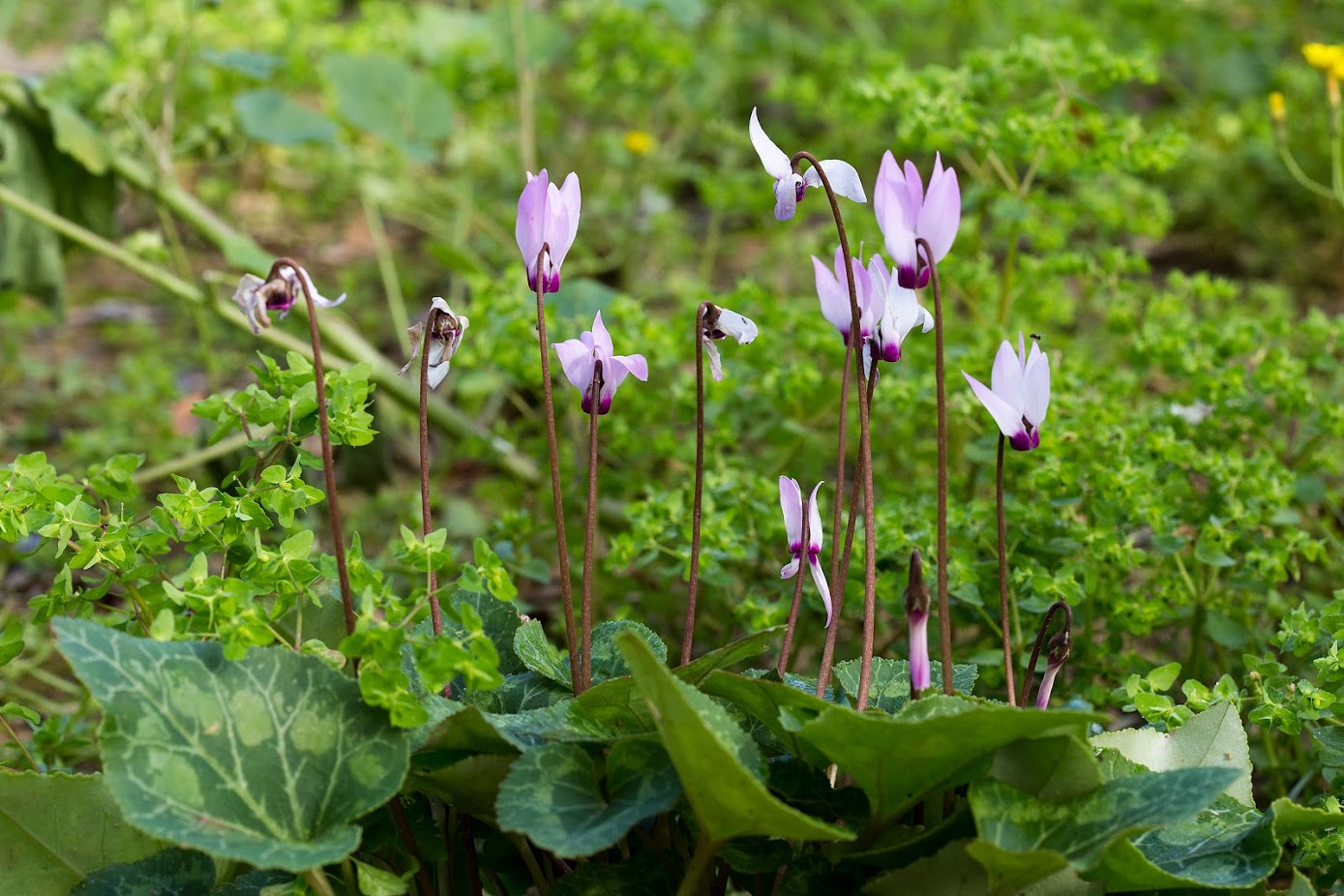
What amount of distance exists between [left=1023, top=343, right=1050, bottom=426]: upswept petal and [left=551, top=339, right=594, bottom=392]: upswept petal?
0.44m

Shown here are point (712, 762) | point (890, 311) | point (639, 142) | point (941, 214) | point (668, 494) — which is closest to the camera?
point (712, 762)

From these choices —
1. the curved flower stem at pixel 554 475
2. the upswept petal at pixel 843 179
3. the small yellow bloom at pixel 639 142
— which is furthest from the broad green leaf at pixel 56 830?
the small yellow bloom at pixel 639 142

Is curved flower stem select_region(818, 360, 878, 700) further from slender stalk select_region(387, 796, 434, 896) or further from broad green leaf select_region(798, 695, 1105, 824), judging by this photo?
slender stalk select_region(387, 796, 434, 896)

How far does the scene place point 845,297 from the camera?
143 cm

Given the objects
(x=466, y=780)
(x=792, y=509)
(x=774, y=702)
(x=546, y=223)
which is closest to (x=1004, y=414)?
(x=792, y=509)

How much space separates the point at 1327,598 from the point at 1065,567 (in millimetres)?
889

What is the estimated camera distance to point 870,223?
3.01 meters

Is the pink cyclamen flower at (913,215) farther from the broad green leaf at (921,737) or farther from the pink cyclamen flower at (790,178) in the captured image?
the broad green leaf at (921,737)

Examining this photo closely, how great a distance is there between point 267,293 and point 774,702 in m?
0.63

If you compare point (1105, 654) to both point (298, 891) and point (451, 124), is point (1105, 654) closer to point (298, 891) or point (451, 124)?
point (298, 891)

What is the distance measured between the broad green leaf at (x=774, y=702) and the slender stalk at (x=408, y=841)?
0.34m

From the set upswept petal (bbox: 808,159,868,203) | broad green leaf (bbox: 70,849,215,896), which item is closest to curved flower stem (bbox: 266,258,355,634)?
broad green leaf (bbox: 70,849,215,896)

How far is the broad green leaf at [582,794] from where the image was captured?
1.21 meters

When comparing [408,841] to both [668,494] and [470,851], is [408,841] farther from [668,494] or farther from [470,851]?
[668,494]
